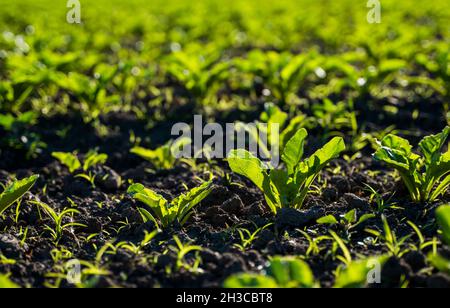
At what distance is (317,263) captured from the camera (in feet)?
9.60

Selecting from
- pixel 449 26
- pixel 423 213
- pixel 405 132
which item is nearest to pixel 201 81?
pixel 405 132

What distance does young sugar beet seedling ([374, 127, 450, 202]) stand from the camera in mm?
3185

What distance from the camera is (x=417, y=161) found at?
3.29 m

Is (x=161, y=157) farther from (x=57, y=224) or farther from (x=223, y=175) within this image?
(x=57, y=224)

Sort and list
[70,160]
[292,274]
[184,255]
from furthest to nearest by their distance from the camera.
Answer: [70,160]
[184,255]
[292,274]

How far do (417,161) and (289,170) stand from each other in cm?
71

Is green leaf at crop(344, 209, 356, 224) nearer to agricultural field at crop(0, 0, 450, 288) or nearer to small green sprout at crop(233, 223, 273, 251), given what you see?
agricultural field at crop(0, 0, 450, 288)

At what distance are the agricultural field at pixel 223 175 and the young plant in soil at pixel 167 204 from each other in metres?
0.01

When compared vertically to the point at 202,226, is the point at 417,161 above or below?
above

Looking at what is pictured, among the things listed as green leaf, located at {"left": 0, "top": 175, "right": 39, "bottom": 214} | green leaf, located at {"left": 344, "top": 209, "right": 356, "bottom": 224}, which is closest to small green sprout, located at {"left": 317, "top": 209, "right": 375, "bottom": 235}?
green leaf, located at {"left": 344, "top": 209, "right": 356, "bottom": 224}

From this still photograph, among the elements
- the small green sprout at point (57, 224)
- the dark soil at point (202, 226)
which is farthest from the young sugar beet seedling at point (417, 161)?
the small green sprout at point (57, 224)

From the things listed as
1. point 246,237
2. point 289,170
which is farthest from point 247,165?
point 246,237

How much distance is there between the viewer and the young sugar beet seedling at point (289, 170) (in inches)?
127

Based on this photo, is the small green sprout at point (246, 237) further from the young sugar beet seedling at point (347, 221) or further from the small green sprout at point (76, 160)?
the small green sprout at point (76, 160)
